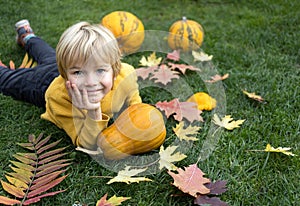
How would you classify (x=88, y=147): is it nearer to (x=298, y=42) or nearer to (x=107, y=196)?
(x=107, y=196)

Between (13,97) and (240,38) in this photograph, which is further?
(240,38)

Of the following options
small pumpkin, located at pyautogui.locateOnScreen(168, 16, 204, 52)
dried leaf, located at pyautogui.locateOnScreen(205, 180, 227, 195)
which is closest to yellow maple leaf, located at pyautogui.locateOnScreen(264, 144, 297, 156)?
dried leaf, located at pyautogui.locateOnScreen(205, 180, 227, 195)

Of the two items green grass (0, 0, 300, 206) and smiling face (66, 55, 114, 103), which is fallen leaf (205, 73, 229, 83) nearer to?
green grass (0, 0, 300, 206)

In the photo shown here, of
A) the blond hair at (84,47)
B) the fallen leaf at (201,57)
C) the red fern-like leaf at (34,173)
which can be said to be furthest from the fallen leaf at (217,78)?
the red fern-like leaf at (34,173)

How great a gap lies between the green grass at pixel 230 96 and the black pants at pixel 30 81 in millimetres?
69

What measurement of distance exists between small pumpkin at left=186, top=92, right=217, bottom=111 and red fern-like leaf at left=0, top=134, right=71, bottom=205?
877 millimetres

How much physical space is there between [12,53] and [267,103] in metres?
1.97

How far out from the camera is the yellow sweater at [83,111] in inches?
78.7

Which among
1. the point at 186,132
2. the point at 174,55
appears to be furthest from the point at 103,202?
the point at 174,55

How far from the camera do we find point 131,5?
4160 mm

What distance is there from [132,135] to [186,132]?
0.35 meters

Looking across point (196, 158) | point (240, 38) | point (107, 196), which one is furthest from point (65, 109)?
point (240, 38)

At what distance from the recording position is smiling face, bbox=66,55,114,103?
6.20ft

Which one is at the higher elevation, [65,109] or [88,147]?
[65,109]
